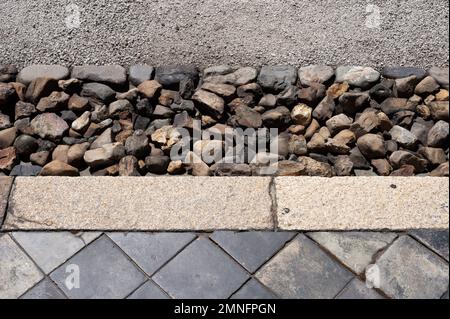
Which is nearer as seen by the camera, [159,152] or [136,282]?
[136,282]

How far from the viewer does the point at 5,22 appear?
13.1ft

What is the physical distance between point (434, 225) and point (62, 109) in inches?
89.5

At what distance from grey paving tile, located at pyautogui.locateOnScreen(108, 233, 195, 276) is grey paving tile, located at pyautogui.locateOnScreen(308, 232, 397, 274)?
0.68 m

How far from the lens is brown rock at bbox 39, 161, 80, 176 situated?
3.12 meters

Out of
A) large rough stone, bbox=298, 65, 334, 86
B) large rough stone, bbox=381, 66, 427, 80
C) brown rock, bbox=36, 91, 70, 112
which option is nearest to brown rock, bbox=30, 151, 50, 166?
brown rock, bbox=36, 91, 70, 112

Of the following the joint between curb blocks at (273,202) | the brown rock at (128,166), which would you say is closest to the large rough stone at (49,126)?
the brown rock at (128,166)

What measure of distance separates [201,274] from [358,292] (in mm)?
752

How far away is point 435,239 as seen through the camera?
2.82 m

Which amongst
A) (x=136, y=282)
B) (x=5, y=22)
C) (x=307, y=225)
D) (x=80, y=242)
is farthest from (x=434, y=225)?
(x=5, y=22)

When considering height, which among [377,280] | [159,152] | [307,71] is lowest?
[377,280]

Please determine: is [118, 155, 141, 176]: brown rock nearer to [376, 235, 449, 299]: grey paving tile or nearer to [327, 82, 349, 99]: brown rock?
[327, 82, 349, 99]: brown rock

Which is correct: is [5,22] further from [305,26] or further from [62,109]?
[305,26]

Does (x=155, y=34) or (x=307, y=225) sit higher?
(x=155, y=34)

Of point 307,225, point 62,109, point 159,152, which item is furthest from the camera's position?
point 62,109
